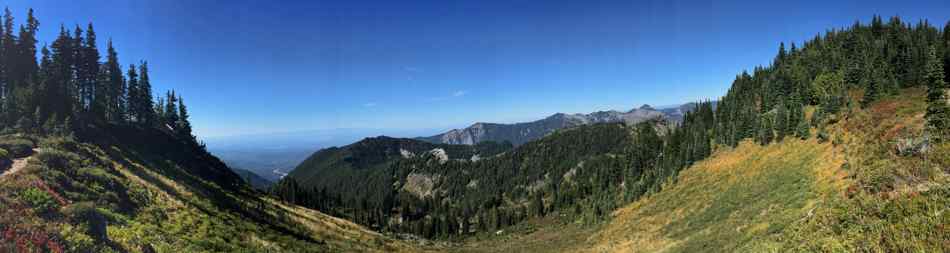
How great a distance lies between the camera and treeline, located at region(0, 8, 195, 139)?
163 ft

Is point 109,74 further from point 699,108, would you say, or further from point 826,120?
point 699,108

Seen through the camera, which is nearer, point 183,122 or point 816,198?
point 816,198

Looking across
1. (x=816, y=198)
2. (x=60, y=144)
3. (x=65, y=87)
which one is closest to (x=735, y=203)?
(x=816, y=198)

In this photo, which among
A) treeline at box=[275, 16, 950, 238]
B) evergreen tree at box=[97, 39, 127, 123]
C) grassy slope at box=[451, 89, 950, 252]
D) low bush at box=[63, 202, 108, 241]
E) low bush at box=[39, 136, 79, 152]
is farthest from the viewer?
evergreen tree at box=[97, 39, 127, 123]

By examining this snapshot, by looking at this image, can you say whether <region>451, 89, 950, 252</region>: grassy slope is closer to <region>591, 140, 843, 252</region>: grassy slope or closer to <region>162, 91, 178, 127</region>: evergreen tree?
<region>591, 140, 843, 252</region>: grassy slope

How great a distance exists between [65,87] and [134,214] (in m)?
56.5

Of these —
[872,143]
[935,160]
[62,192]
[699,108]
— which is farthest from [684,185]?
[62,192]

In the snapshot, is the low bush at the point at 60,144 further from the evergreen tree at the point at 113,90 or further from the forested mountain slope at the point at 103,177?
the evergreen tree at the point at 113,90

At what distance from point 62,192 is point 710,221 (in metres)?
57.1

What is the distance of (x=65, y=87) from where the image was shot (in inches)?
2416

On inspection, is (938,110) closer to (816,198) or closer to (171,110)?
(816,198)

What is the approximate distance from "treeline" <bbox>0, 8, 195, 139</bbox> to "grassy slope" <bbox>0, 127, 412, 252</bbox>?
32.6 feet

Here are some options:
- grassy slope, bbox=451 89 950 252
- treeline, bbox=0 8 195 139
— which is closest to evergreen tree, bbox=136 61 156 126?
treeline, bbox=0 8 195 139

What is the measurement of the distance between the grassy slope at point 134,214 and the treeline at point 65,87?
9.93m
